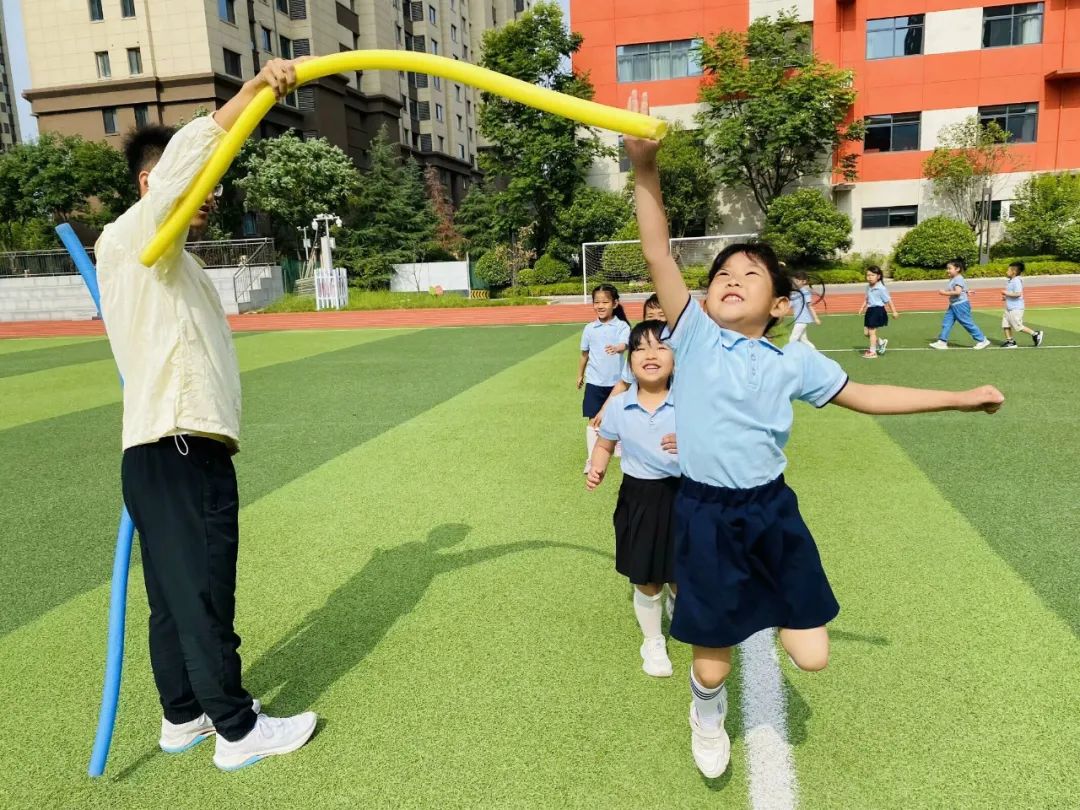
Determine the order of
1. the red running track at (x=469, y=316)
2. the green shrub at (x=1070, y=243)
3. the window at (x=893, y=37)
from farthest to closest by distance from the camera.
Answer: the window at (x=893, y=37) < the green shrub at (x=1070, y=243) < the red running track at (x=469, y=316)

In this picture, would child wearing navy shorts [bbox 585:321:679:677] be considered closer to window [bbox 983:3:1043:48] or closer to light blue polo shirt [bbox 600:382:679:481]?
light blue polo shirt [bbox 600:382:679:481]

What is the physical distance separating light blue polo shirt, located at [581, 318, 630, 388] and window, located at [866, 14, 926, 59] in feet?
118

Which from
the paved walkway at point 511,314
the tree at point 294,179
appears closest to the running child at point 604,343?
the paved walkway at point 511,314

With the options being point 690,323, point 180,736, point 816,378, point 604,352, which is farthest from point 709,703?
point 604,352

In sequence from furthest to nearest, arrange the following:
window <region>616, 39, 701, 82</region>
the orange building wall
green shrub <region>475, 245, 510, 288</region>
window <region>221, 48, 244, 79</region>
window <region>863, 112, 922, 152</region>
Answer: window <region>221, 48, 244, 79</region>
green shrub <region>475, 245, 510, 288</region>
window <region>616, 39, 701, 82</region>
window <region>863, 112, 922, 152</region>
the orange building wall

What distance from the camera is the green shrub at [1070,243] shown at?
31234mm

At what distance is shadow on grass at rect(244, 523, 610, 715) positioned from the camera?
3477 mm

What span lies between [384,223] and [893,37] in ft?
89.1

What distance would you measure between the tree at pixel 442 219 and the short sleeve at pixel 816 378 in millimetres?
43879

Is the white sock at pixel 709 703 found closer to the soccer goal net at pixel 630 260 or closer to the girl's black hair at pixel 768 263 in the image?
the girl's black hair at pixel 768 263

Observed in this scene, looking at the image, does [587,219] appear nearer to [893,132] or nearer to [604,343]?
[893,132]

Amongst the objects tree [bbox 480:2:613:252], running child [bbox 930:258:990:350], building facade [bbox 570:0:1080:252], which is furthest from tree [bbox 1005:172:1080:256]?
running child [bbox 930:258:990:350]

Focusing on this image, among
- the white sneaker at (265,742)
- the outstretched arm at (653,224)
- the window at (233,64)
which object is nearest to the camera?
the outstretched arm at (653,224)

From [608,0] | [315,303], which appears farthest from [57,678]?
[608,0]
